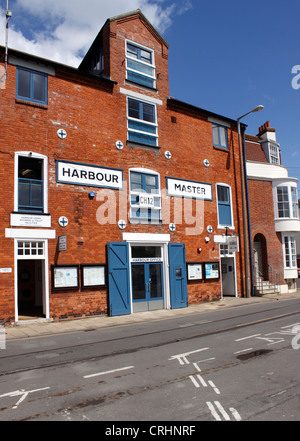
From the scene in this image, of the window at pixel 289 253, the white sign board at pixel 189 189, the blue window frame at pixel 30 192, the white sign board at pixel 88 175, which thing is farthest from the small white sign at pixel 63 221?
the window at pixel 289 253

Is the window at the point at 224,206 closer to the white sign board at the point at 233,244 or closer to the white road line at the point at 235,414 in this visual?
the white sign board at the point at 233,244

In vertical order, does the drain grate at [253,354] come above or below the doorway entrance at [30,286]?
below

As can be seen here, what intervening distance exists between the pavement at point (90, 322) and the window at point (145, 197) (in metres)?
4.43

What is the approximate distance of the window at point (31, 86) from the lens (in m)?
14.4

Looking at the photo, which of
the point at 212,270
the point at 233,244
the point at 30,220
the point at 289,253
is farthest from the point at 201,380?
the point at 289,253

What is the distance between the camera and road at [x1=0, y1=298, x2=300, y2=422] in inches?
200

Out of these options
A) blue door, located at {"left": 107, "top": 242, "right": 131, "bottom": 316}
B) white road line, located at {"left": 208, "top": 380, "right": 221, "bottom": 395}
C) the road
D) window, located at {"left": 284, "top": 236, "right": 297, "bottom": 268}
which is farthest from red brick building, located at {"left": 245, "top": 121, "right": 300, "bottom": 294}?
white road line, located at {"left": 208, "top": 380, "right": 221, "bottom": 395}

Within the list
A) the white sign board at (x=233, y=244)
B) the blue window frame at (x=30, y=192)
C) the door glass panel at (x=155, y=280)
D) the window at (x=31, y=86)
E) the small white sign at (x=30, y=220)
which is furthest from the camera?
the white sign board at (x=233, y=244)

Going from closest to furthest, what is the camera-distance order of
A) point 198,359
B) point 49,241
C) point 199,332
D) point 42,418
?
point 42,418 < point 198,359 < point 199,332 < point 49,241

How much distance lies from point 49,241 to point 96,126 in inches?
219

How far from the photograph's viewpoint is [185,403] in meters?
5.34
